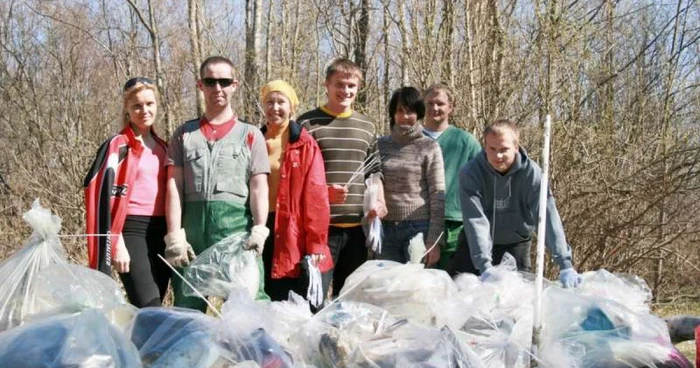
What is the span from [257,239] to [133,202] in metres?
0.61

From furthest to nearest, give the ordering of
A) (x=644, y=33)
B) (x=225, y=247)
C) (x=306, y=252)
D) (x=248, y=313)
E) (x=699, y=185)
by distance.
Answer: (x=644, y=33) → (x=699, y=185) → (x=306, y=252) → (x=225, y=247) → (x=248, y=313)

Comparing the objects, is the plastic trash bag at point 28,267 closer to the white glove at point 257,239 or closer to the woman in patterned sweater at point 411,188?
the white glove at point 257,239

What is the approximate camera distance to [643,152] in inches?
254

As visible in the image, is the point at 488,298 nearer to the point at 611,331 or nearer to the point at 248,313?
the point at 611,331

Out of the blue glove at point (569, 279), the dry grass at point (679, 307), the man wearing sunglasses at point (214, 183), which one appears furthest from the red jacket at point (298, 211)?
the dry grass at point (679, 307)

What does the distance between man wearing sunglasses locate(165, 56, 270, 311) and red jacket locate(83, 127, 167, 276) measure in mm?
201

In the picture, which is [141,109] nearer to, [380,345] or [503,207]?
[380,345]

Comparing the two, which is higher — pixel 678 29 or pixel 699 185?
pixel 678 29

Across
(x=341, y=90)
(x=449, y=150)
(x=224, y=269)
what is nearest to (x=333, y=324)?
(x=224, y=269)

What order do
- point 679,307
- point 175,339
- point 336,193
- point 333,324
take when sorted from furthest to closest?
point 679,307 → point 336,193 → point 333,324 → point 175,339

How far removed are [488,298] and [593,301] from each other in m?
0.41

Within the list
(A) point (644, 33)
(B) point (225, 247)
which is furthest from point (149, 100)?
(A) point (644, 33)

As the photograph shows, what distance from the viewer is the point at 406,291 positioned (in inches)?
119

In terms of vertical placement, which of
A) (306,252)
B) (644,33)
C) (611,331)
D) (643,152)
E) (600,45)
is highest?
(644,33)
